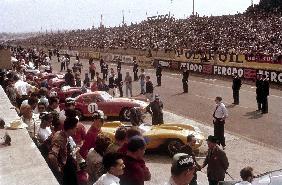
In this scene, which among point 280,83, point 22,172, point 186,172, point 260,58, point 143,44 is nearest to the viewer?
point 186,172

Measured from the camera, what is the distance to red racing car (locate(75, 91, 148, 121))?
688 inches

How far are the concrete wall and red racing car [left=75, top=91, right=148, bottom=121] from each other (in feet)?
30.6

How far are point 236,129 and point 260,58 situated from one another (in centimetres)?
1296

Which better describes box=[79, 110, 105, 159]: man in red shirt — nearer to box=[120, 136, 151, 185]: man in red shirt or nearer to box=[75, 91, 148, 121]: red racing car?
box=[120, 136, 151, 185]: man in red shirt

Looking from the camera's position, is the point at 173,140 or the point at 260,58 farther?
the point at 260,58

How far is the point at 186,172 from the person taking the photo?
4.26 m

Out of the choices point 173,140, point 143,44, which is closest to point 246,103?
point 173,140

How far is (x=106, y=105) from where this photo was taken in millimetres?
17469

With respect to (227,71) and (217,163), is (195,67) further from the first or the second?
(217,163)

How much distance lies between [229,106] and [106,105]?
19.7ft

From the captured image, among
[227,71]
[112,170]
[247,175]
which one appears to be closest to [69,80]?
[227,71]

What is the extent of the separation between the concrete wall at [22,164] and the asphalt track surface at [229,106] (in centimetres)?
840

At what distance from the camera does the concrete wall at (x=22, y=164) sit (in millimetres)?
5516

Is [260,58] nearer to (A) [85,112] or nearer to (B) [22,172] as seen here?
(A) [85,112]
